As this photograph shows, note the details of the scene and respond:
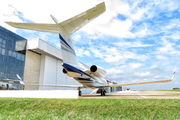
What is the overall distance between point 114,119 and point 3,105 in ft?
17.6

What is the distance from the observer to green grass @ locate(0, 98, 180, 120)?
15.6ft

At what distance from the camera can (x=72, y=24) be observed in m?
9.41

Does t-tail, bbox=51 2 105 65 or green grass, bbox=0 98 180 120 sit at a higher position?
t-tail, bbox=51 2 105 65

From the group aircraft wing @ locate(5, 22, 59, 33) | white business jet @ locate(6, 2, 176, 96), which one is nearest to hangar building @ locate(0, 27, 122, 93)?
white business jet @ locate(6, 2, 176, 96)

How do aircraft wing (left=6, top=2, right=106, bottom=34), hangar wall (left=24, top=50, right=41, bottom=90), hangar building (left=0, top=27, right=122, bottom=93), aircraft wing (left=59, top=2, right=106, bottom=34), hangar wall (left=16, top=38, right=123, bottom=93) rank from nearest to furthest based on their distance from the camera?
aircraft wing (left=59, top=2, right=106, bottom=34)
aircraft wing (left=6, top=2, right=106, bottom=34)
hangar building (left=0, top=27, right=122, bottom=93)
hangar wall (left=16, top=38, right=123, bottom=93)
hangar wall (left=24, top=50, right=41, bottom=90)

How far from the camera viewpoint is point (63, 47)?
9602 mm

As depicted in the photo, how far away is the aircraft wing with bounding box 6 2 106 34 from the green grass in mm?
4600

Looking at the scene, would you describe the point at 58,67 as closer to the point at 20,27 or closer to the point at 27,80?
the point at 27,80

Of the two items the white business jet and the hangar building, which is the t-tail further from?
the hangar building

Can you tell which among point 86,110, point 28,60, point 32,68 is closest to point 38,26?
point 86,110

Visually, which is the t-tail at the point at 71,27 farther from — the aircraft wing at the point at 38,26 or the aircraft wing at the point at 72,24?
the aircraft wing at the point at 38,26

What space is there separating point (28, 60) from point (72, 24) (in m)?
17.4

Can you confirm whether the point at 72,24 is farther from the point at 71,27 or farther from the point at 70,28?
the point at 70,28

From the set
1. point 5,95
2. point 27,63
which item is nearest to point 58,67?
point 27,63
